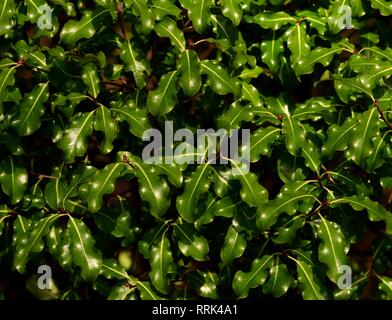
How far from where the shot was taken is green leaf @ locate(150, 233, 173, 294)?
2932mm

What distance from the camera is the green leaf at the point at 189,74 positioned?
2.80 m

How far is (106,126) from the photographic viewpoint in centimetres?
285

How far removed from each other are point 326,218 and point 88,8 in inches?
57.3

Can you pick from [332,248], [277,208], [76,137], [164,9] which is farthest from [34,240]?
[332,248]

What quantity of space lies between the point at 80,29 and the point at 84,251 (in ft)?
3.08

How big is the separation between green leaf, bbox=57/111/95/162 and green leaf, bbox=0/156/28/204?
0.90 feet

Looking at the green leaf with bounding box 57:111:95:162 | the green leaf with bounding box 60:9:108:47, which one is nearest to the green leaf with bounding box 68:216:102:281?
the green leaf with bounding box 57:111:95:162

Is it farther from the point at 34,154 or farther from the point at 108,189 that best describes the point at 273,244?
the point at 34,154

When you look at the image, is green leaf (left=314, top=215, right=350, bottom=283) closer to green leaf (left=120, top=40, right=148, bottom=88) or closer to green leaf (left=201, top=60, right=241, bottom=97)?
green leaf (left=201, top=60, right=241, bottom=97)

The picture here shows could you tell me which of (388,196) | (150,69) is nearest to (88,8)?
(150,69)

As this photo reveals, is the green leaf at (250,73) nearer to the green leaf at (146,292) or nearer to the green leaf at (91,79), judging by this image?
the green leaf at (91,79)

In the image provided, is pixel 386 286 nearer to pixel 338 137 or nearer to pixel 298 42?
pixel 338 137

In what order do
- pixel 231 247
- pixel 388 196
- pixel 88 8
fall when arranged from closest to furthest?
pixel 231 247, pixel 88 8, pixel 388 196
